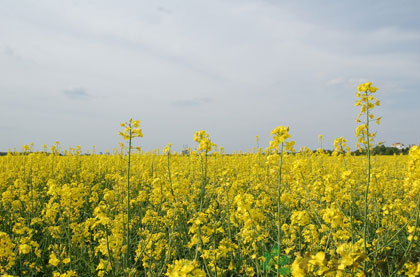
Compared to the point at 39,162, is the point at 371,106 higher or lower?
higher

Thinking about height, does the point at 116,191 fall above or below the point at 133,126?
below

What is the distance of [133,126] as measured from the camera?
2990mm

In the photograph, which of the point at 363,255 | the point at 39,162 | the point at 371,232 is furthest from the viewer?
the point at 39,162

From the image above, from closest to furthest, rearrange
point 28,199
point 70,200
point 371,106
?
point 371,106, point 70,200, point 28,199

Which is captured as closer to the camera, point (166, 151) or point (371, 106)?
point (371, 106)

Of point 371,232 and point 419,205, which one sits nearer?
point 419,205

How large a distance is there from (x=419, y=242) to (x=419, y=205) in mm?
1743

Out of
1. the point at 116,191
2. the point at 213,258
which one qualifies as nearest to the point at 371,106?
the point at 213,258

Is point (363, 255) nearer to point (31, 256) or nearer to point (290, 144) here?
point (290, 144)

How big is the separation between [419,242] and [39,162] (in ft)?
33.1

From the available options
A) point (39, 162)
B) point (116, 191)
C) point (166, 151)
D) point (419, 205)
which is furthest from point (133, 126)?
point (39, 162)

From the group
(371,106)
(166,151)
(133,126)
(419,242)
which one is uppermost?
(371,106)

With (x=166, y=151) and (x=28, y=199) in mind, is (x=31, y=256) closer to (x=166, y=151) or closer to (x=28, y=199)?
(x=28, y=199)

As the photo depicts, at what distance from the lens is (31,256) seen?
3803 mm
